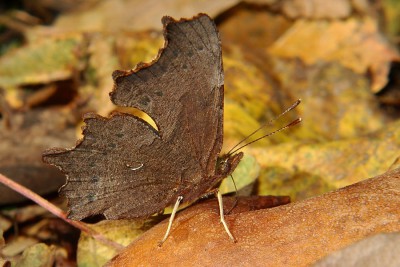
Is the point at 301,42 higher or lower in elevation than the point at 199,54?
lower

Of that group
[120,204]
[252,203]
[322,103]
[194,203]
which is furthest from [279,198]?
→ [322,103]

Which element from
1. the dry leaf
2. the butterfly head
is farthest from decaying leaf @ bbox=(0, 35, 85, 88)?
the dry leaf

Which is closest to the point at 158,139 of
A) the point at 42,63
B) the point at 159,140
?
the point at 159,140

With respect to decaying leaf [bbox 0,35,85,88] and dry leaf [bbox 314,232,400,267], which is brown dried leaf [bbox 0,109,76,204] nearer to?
decaying leaf [bbox 0,35,85,88]

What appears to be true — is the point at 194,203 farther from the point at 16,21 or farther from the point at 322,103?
the point at 16,21

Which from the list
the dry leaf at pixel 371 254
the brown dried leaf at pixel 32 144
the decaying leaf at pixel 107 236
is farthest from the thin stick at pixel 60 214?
the dry leaf at pixel 371 254

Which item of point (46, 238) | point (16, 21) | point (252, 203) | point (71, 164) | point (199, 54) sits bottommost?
point (252, 203)
